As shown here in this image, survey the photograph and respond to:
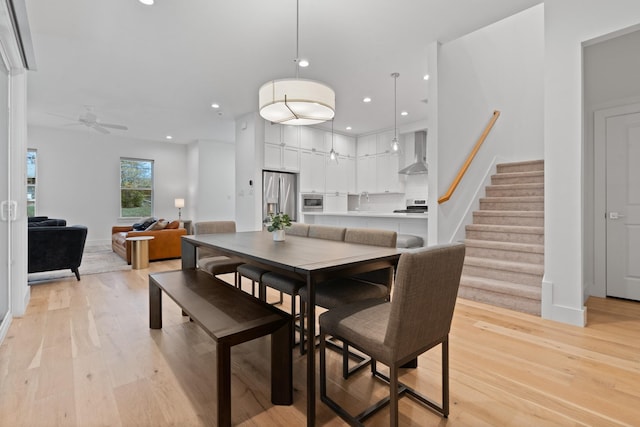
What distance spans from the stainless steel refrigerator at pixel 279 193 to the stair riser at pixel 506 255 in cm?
358

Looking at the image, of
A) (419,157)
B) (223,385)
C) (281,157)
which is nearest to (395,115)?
(419,157)

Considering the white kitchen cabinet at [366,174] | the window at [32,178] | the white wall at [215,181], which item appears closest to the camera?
the window at [32,178]

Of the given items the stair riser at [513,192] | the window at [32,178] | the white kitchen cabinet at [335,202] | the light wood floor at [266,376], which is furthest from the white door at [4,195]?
the stair riser at [513,192]

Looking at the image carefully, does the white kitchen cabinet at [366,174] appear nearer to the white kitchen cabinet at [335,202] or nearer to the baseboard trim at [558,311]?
the white kitchen cabinet at [335,202]

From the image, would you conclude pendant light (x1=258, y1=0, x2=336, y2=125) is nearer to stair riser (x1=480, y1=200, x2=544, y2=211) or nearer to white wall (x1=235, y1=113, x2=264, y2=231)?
stair riser (x1=480, y1=200, x2=544, y2=211)

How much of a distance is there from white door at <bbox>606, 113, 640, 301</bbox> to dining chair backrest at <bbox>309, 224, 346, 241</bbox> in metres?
3.14

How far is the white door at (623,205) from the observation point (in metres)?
3.19

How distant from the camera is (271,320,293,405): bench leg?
62.1 inches

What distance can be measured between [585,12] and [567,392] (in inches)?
117

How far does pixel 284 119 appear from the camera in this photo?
269 cm

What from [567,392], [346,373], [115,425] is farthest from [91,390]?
[567,392]

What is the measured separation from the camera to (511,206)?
156 inches

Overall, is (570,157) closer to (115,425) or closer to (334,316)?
(334,316)

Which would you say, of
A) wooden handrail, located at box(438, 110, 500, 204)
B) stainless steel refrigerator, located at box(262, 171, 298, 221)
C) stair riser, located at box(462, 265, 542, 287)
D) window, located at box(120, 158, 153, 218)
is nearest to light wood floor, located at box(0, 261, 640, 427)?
stair riser, located at box(462, 265, 542, 287)
